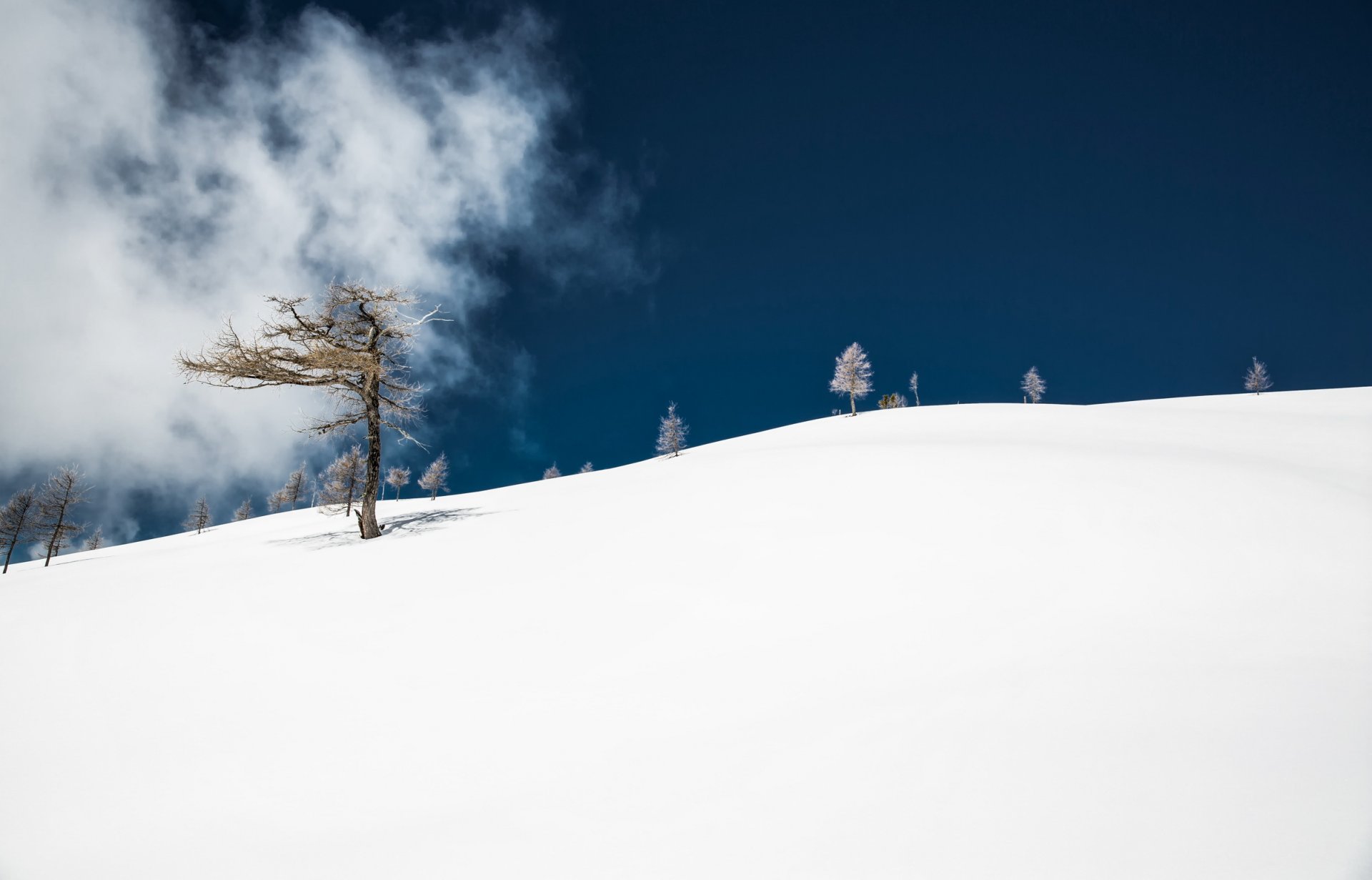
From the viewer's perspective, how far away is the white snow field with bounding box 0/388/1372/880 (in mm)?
2701

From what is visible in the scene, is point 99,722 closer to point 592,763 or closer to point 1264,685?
point 592,763

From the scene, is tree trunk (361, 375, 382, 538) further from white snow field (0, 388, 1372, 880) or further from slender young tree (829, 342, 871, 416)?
slender young tree (829, 342, 871, 416)

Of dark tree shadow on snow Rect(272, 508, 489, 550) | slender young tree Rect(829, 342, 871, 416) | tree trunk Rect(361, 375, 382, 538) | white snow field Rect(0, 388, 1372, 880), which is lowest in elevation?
white snow field Rect(0, 388, 1372, 880)

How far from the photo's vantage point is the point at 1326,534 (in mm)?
6844

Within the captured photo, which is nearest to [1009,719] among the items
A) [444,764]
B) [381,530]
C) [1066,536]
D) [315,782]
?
[444,764]

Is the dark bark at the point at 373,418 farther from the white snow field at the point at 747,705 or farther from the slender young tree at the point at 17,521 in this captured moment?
the slender young tree at the point at 17,521

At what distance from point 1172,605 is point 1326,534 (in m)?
4.39

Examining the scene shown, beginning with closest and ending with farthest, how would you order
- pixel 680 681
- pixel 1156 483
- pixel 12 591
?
pixel 680 681 → pixel 1156 483 → pixel 12 591

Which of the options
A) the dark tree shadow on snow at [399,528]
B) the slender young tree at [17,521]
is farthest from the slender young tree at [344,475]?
the dark tree shadow on snow at [399,528]

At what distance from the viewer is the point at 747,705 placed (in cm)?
385

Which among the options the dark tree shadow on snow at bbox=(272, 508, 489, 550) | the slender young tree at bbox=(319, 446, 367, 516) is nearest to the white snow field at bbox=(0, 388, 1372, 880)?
the dark tree shadow on snow at bbox=(272, 508, 489, 550)

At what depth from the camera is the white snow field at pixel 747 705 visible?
8.86 ft

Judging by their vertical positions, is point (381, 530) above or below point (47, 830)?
above

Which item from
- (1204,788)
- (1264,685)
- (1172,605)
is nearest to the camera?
(1204,788)
